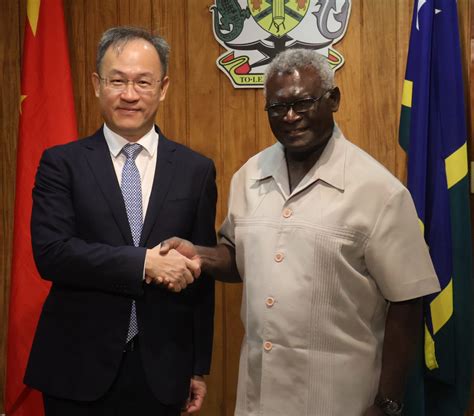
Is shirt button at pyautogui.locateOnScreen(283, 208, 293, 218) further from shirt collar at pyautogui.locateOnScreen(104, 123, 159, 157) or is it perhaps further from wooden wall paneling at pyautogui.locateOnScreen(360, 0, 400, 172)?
wooden wall paneling at pyautogui.locateOnScreen(360, 0, 400, 172)

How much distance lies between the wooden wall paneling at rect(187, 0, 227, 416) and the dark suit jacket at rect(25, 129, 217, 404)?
859mm

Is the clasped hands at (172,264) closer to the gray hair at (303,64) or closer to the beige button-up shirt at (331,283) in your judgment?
the beige button-up shirt at (331,283)

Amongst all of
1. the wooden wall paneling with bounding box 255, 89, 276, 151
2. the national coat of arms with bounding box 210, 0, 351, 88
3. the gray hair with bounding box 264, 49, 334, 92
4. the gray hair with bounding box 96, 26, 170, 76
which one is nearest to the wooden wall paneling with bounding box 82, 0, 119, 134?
the national coat of arms with bounding box 210, 0, 351, 88

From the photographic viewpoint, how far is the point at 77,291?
186 centimetres

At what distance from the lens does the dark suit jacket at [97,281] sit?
180 cm

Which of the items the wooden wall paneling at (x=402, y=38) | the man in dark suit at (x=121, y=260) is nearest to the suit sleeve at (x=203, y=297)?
the man in dark suit at (x=121, y=260)

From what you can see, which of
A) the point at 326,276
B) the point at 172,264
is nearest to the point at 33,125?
the point at 172,264

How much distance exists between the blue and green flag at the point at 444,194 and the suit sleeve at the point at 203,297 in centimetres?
83

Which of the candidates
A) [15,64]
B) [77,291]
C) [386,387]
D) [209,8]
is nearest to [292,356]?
[386,387]

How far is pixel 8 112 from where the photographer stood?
287cm

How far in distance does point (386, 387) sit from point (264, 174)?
64 cm

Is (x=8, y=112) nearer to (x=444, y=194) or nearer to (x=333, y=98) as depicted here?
(x=333, y=98)

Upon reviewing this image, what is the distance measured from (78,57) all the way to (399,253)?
5.64 ft

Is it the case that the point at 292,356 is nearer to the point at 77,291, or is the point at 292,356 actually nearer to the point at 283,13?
the point at 77,291
